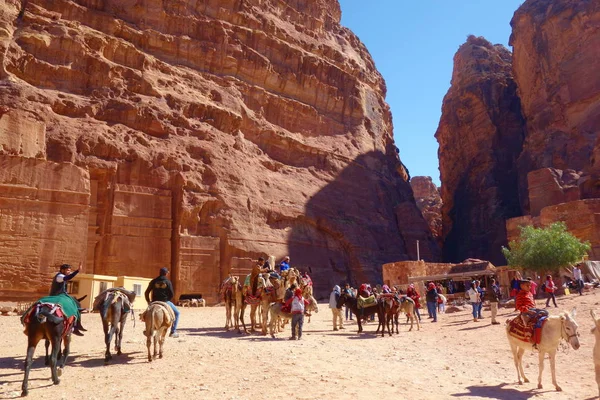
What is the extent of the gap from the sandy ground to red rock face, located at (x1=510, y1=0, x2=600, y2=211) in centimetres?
4174

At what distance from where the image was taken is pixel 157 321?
10969mm

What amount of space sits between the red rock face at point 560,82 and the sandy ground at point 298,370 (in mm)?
41744

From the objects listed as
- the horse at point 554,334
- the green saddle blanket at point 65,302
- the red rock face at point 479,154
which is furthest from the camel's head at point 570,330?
the red rock face at point 479,154

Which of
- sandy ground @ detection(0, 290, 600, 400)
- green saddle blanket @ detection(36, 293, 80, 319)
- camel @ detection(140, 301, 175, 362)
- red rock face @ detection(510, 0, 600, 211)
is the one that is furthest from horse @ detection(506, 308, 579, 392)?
red rock face @ detection(510, 0, 600, 211)

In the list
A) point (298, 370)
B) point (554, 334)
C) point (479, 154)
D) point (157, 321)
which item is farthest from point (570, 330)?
point (479, 154)

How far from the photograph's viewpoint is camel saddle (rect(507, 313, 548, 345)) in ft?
31.1

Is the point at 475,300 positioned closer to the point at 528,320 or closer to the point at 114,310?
the point at 528,320

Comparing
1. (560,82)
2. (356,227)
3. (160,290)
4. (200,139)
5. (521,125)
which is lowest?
(160,290)

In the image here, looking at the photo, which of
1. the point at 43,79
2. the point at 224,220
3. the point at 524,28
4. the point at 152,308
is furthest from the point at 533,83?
the point at 152,308

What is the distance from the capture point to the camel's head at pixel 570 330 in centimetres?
901

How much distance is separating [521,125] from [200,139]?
47.3m

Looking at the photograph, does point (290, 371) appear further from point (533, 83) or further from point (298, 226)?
point (533, 83)

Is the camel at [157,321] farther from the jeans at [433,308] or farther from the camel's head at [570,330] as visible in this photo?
the jeans at [433,308]

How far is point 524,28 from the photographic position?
202 feet
